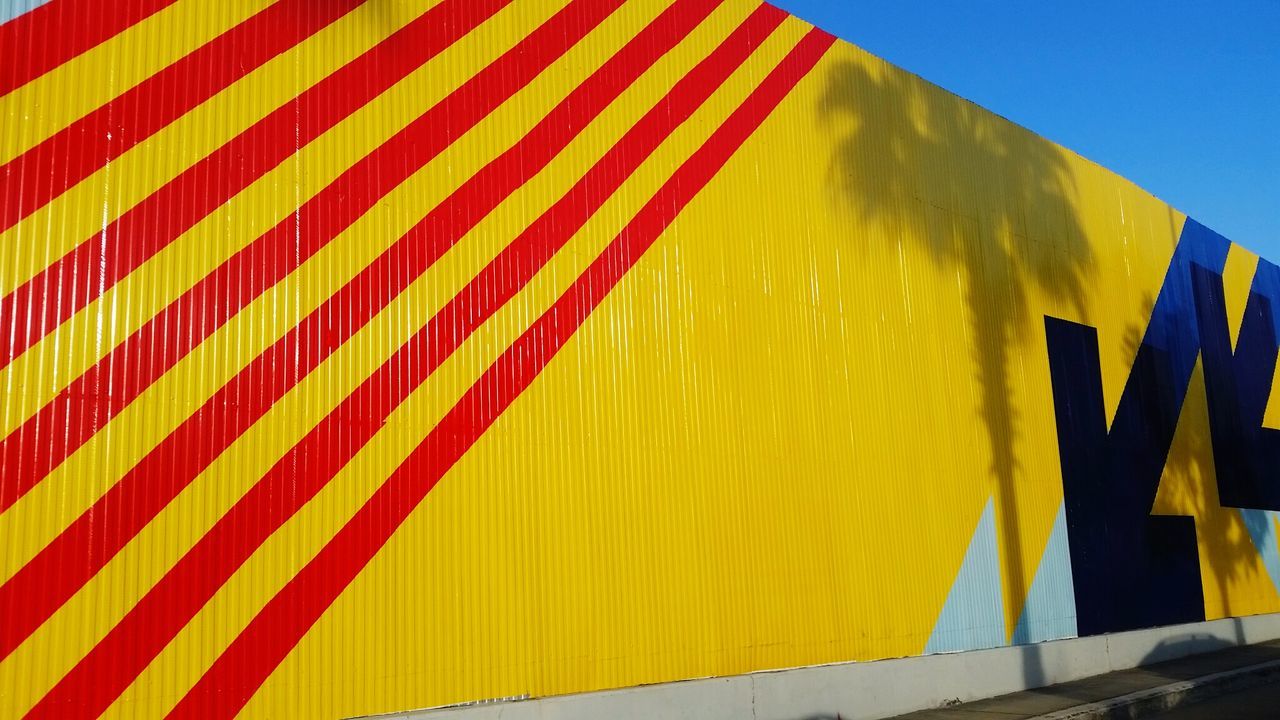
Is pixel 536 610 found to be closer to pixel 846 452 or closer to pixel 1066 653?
pixel 846 452

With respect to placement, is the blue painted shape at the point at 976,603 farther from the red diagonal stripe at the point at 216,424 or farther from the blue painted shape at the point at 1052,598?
the red diagonal stripe at the point at 216,424

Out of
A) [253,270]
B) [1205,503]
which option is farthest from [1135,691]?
[253,270]

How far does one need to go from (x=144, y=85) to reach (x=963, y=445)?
11.0 m

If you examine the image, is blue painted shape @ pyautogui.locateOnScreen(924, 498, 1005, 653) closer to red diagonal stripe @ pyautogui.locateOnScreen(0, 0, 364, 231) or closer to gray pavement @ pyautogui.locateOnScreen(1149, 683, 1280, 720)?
gray pavement @ pyautogui.locateOnScreen(1149, 683, 1280, 720)

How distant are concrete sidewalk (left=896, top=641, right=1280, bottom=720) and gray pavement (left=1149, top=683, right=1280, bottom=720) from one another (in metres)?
0.19

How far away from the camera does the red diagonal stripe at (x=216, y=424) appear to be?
7578mm

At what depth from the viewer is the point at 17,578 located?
293 inches

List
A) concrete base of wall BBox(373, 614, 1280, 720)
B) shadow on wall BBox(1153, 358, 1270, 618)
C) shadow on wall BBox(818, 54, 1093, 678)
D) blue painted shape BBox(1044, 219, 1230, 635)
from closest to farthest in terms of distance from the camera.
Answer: concrete base of wall BBox(373, 614, 1280, 720) → shadow on wall BBox(818, 54, 1093, 678) → blue painted shape BBox(1044, 219, 1230, 635) → shadow on wall BBox(1153, 358, 1270, 618)

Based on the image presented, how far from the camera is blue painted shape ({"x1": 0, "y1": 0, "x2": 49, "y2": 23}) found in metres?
8.02

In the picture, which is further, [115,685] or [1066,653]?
[1066,653]

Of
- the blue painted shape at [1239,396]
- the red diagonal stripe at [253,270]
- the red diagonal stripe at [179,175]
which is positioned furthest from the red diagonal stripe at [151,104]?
the blue painted shape at [1239,396]

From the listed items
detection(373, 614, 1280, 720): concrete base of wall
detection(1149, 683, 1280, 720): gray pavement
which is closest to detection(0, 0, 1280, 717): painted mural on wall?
detection(373, 614, 1280, 720): concrete base of wall

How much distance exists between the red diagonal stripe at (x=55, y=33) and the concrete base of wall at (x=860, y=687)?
5705 millimetres

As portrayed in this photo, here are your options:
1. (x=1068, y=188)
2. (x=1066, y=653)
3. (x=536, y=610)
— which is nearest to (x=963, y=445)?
(x=1066, y=653)
